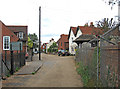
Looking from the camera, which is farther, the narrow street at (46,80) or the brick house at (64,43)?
the brick house at (64,43)

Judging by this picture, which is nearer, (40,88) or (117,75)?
(117,75)

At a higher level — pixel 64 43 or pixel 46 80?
pixel 64 43

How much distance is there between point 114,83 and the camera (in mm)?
4008

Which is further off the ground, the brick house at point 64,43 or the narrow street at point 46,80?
the brick house at point 64,43

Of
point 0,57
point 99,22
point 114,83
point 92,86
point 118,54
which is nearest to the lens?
point 118,54

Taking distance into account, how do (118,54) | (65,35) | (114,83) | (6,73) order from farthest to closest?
(65,35) < (6,73) < (114,83) < (118,54)

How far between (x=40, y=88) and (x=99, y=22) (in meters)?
12.4

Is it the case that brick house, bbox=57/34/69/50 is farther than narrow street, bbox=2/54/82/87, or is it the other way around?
brick house, bbox=57/34/69/50

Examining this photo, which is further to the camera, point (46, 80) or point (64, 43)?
point (64, 43)

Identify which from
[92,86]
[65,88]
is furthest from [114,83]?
[65,88]

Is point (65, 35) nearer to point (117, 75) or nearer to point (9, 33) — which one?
point (9, 33)

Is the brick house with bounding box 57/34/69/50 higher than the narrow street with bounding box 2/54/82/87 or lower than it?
higher

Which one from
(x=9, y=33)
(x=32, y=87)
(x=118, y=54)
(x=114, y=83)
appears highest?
(x=9, y=33)

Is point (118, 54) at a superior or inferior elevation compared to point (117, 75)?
superior
